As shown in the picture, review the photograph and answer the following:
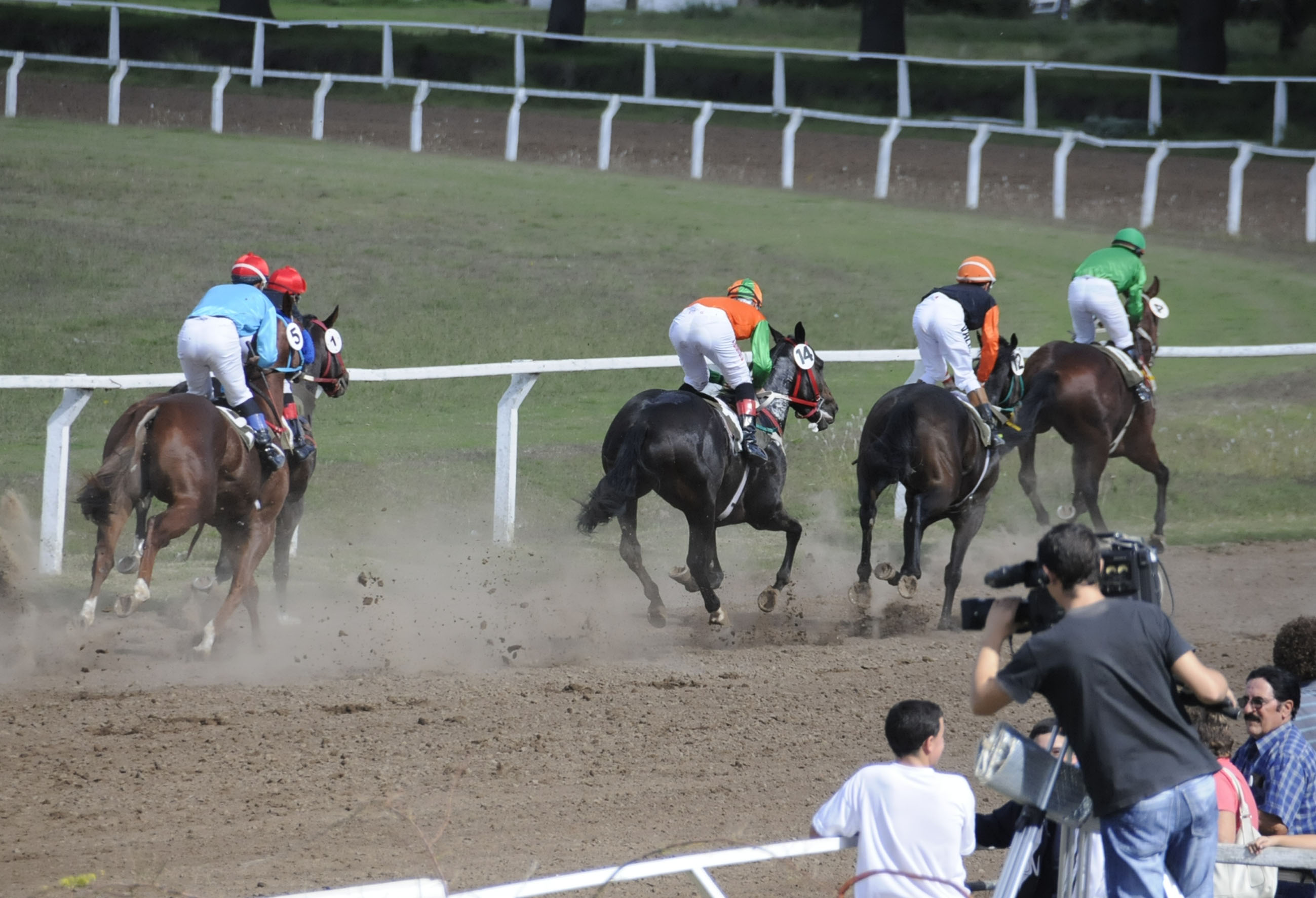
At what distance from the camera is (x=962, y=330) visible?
9477 mm

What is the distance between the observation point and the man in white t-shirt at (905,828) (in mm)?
3682

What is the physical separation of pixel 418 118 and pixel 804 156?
6145 mm

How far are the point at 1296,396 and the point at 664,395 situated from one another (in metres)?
8.02

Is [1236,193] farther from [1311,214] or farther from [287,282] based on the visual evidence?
[287,282]

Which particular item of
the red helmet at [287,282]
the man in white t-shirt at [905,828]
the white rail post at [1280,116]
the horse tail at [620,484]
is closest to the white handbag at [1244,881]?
the man in white t-shirt at [905,828]

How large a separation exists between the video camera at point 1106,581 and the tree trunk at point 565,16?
97.0 ft

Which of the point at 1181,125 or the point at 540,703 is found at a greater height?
the point at 1181,125

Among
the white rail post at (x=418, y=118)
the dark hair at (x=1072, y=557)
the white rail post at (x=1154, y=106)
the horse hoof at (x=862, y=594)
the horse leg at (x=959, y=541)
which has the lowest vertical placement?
the horse hoof at (x=862, y=594)

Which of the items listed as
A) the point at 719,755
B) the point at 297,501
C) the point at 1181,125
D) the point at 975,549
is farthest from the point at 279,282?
the point at 1181,125

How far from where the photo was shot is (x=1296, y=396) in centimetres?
1419

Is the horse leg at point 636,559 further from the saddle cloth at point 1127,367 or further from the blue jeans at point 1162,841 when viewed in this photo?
the blue jeans at point 1162,841

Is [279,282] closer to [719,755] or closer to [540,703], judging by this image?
[540,703]

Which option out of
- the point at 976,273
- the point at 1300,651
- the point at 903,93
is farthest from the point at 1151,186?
the point at 1300,651

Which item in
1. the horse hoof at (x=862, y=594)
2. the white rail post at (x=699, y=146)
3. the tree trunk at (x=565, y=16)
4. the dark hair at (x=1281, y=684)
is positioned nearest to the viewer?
Result: the dark hair at (x=1281, y=684)
